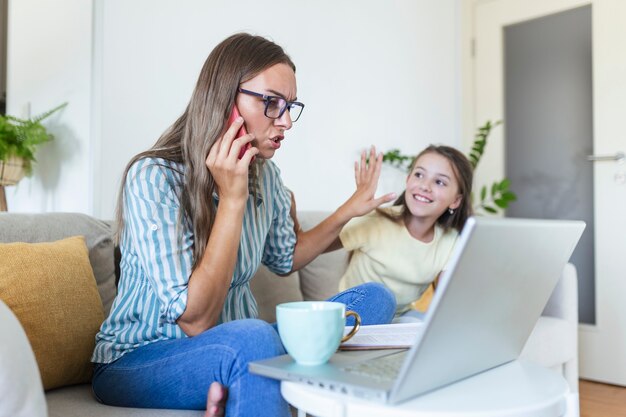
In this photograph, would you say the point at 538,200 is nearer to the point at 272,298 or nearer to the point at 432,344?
the point at 272,298

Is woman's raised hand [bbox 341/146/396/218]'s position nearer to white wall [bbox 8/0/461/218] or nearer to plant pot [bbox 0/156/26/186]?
white wall [bbox 8/0/461/218]

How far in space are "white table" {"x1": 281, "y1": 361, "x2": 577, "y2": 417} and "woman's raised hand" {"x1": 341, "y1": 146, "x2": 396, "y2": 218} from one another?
796 mm

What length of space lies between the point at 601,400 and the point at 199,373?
7.22 feet

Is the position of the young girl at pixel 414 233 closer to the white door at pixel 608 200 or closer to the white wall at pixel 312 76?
the white wall at pixel 312 76

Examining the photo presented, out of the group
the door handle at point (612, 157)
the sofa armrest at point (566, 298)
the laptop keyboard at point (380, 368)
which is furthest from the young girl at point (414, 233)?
the door handle at point (612, 157)

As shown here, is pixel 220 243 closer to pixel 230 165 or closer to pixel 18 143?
pixel 230 165

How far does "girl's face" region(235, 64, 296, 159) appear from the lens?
46.6 inches

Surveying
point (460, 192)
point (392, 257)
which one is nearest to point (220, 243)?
point (392, 257)

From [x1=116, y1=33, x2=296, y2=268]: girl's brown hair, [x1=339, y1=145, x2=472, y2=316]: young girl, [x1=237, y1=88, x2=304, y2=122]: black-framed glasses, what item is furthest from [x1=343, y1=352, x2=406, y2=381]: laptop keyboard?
[x1=339, y1=145, x2=472, y2=316]: young girl

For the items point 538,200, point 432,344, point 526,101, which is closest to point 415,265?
point 432,344

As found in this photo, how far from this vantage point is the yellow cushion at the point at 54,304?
113 cm

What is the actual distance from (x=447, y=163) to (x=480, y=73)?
1657mm

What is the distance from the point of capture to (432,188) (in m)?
1.94

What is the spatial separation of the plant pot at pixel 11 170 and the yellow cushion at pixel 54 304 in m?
1.05
